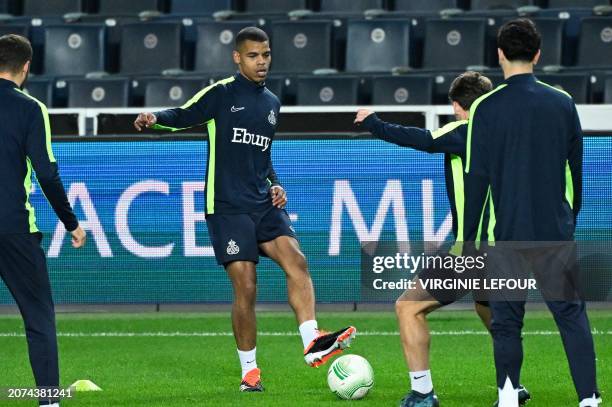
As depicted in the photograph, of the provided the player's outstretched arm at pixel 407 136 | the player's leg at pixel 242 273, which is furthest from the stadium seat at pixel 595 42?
the player's outstretched arm at pixel 407 136

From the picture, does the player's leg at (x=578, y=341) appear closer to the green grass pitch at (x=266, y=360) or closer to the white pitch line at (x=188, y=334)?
the green grass pitch at (x=266, y=360)

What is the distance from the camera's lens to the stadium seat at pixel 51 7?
1661 cm

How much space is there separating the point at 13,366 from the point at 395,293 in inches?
147

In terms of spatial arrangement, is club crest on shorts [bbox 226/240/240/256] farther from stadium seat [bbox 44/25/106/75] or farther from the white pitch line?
stadium seat [bbox 44/25/106/75]

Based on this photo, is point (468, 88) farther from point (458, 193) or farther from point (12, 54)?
point (12, 54)

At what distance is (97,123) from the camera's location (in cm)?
1234

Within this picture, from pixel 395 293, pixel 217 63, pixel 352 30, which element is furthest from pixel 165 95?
pixel 395 293

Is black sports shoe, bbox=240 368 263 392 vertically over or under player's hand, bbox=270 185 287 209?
under

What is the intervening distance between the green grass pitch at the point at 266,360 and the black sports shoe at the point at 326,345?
0.74 feet

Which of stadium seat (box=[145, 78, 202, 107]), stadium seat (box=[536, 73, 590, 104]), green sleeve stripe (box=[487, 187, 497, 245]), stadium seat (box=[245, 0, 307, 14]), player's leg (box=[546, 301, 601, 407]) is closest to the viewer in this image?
player's leg (box=[546, 301, 601, 407])

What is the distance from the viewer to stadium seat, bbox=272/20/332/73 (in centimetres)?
1517

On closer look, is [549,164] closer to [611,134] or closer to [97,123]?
[611,134]

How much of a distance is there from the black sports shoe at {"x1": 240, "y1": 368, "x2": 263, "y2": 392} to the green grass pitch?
0.07m

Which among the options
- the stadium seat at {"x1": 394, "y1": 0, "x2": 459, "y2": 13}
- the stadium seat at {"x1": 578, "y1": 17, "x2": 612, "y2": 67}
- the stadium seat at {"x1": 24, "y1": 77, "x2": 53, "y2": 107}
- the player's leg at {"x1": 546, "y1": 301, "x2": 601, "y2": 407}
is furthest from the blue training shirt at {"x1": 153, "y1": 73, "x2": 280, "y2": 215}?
the stadium seat at {"x1": 394, "y1": 0, "x2": 459, "y2": 13}
